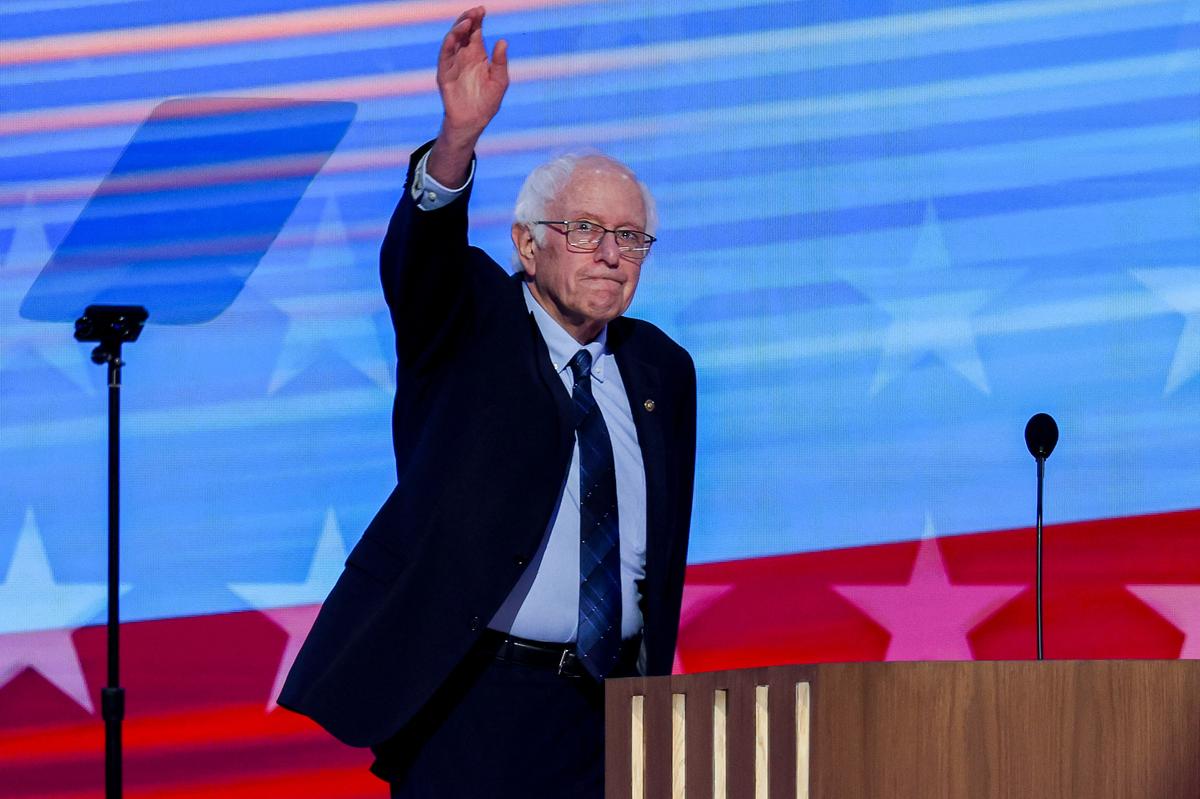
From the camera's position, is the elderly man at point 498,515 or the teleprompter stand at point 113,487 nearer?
the elderly man at point 498,515

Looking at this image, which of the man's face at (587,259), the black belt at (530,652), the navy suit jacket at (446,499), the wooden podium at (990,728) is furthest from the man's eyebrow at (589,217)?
the wooden podium at (990,728)

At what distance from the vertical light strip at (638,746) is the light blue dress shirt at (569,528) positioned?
52cm

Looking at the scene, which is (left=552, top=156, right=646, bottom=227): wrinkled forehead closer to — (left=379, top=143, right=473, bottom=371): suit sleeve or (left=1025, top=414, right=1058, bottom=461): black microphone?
(left=379, top=143, right=473, bottom=371): suit sleeve

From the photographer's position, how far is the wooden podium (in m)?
1.78

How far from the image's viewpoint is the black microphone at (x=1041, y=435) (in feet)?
8.52

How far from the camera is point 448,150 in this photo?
2018 mm

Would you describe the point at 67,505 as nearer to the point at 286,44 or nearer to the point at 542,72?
the point at 286,44

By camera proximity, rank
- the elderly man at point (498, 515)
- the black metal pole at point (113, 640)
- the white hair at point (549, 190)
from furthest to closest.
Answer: the black metal pole at point (113, 640), the white hair at point (549, 190), the elderly man at point (498, 515)

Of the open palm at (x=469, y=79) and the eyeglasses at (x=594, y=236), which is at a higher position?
the open palm at (x=469, y=79)

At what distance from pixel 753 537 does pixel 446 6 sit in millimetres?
1385

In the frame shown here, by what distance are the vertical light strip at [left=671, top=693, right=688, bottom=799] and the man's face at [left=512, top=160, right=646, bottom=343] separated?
2.44 feet

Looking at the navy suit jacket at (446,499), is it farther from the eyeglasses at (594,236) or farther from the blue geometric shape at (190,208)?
the blue geometric shape at (190,208)

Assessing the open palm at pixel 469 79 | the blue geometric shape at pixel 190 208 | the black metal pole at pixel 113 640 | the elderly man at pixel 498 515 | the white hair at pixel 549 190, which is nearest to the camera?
the open palm at pixel 469 79

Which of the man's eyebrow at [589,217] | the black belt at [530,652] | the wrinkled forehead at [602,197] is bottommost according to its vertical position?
the black belt at [530,652]
